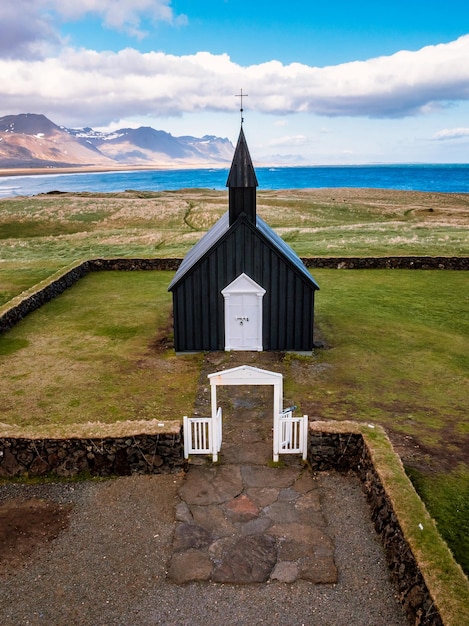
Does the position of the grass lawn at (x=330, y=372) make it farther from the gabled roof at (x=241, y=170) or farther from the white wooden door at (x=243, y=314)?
the gabled roof at (x=241, y=170)

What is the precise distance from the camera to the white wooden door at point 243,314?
19094mm

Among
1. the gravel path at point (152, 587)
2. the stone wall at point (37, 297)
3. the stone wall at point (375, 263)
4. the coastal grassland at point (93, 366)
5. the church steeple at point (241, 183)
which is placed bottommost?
the gravel path at point (152, 587)

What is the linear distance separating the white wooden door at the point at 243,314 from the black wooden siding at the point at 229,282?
21 centimetres

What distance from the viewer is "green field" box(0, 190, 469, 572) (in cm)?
1400

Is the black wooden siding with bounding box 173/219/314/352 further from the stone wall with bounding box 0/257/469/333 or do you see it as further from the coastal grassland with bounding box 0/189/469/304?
the stone wall with bounding box 0/257/469/333

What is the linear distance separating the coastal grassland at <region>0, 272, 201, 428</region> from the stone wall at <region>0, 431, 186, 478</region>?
2429 mm

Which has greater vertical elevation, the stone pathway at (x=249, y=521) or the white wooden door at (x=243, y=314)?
the white wooden door at (x=243, y=314)

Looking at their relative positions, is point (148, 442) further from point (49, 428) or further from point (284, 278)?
point (284, 278)

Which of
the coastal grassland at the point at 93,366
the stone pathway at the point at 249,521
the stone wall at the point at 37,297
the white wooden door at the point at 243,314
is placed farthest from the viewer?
the stone wall at the point at 37,297

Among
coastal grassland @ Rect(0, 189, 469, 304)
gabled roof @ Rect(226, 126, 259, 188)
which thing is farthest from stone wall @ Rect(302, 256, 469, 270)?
gabled roof @ Rect(226, 126, 259, 188)

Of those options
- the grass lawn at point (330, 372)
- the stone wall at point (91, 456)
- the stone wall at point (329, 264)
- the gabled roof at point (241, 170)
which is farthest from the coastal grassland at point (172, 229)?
the stone wall at point (91, 456)

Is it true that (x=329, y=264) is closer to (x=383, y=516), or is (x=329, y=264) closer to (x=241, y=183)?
(x=241, y=183)

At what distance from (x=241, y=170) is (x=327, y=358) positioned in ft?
25.5

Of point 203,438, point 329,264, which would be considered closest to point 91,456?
point 203,438
